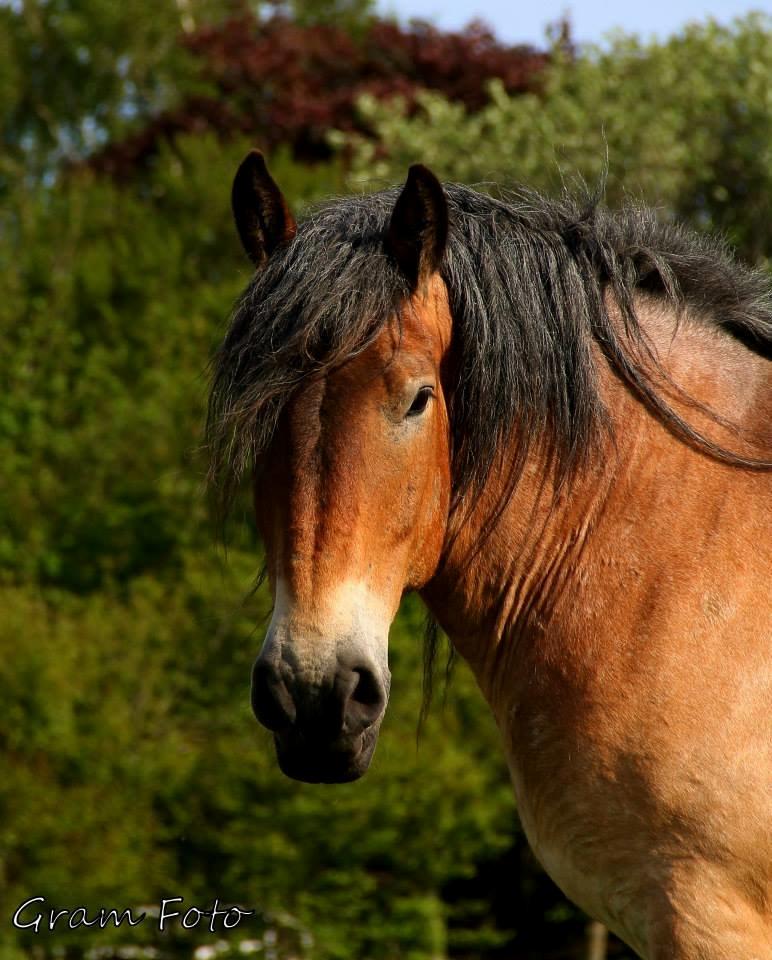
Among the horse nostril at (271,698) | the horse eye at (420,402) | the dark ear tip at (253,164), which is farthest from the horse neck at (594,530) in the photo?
the dark ear tip at (253,164)

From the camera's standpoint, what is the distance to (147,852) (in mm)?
11336

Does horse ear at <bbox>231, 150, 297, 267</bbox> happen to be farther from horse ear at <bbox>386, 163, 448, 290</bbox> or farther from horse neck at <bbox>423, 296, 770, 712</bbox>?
horse neck at <bbox>423, 296, 770, 712</bbox>

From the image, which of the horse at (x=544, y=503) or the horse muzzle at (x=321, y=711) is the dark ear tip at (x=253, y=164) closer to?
the horse at (x=544, y=503)

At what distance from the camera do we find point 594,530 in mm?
3367

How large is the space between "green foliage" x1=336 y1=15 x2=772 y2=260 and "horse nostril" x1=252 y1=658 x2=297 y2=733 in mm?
10398

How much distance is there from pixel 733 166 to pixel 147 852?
31.1 ft

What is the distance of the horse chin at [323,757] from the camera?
9.97ft

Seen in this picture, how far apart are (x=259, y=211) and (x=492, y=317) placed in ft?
2.42

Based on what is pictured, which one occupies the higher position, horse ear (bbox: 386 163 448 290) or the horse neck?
horse ear (bbox: 386 163 448 290)

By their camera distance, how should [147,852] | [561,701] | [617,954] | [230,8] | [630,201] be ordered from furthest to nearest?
[230,8], [617,954], [147,852], [630,201], [561,701]

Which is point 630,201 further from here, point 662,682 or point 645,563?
point 662,682

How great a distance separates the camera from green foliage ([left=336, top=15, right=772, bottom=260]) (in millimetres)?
13414

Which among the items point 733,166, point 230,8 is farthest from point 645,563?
point 230,8

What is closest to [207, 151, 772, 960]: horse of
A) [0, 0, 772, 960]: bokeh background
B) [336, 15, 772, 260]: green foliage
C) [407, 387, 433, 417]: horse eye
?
[407, 387, 433, 417]: horse eye
